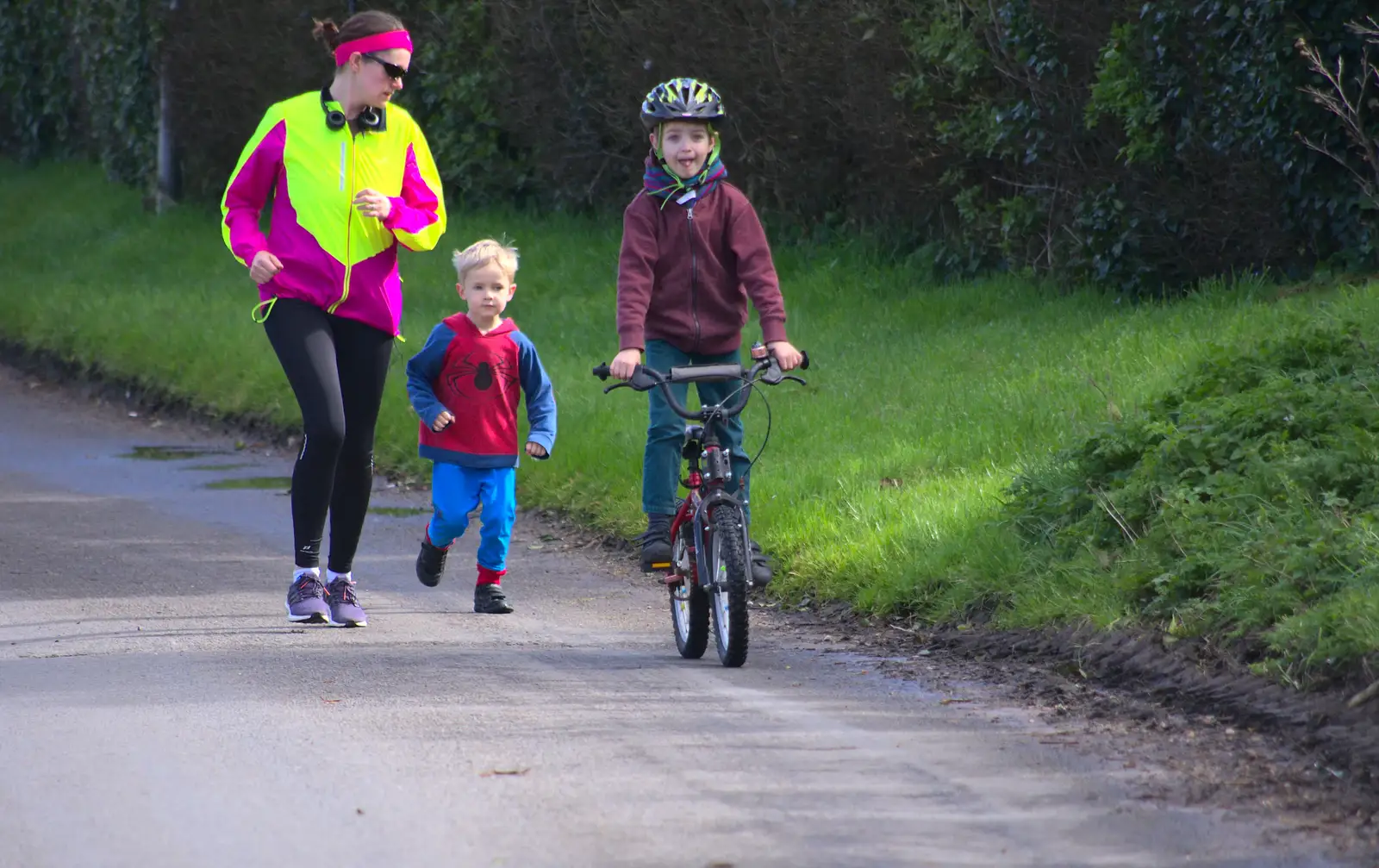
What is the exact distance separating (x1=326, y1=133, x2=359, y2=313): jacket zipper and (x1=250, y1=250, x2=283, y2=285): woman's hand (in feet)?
0.90

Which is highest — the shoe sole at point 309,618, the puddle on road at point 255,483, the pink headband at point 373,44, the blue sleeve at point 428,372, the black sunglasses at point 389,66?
the pink headband at point 373,44

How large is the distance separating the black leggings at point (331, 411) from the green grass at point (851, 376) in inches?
74.0

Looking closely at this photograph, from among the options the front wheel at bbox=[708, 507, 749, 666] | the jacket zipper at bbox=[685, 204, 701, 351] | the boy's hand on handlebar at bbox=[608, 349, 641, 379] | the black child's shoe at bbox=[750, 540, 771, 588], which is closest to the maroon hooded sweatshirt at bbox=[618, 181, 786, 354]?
the jacket zipper at bbox=[685, 204, 701, 351]

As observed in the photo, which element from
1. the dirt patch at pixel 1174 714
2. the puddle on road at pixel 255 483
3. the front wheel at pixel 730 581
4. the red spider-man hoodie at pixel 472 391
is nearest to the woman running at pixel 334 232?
the red spider-man hoodie at pixel 472 391

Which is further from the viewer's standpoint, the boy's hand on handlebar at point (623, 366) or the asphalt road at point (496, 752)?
the boy's hand on handlebar at point (623, 366)

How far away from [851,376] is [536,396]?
4211 mm

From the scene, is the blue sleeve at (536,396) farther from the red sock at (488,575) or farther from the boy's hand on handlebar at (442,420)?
the red sock at (488,575)

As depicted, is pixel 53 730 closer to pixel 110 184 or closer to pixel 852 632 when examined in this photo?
pixel 852 632

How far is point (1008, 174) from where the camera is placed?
13.7 m

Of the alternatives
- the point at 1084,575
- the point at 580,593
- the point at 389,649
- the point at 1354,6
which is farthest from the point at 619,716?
the point at 1354,6

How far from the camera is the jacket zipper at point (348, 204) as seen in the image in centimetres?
694

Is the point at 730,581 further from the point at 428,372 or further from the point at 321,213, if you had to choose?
the point at 321,213

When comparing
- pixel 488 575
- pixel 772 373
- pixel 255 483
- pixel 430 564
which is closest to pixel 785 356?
pixel 772 373

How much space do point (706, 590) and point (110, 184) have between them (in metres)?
20.7
